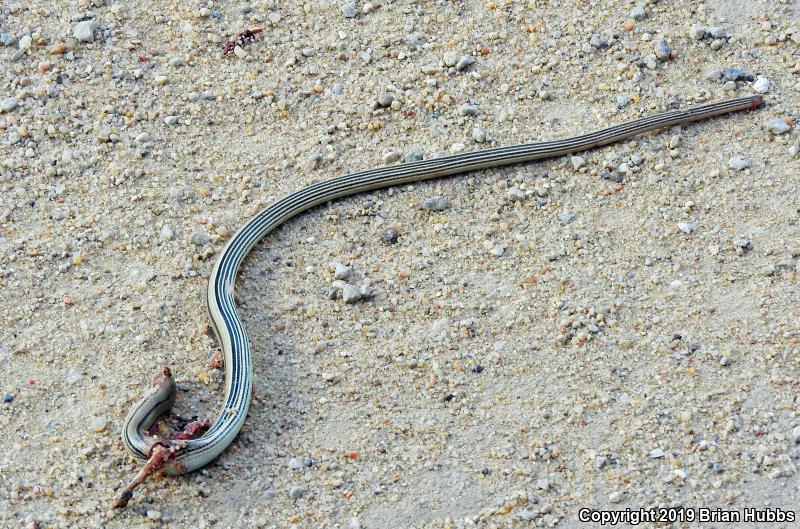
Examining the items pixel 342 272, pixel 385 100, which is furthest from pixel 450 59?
pixel 342 272

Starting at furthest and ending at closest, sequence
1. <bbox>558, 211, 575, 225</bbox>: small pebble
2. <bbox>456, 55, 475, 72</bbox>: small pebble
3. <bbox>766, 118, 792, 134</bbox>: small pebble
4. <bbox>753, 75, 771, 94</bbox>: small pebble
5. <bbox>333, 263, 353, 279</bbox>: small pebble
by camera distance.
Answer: <bbox>456, 55, 475, 72</bbox>: small pebble < <bbox>753, 75, 771, 94</bbox>: small pebble < <bbox>766, 118, 792, 134</bbox>: small pebble < <bbox>558, 211, 575, 225</bbox>: small pebble < <bbox>333, 263, 353, 279</bbox>: small pebble

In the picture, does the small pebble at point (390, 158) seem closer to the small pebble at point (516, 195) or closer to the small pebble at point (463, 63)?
the small pebble at point (516, 195)

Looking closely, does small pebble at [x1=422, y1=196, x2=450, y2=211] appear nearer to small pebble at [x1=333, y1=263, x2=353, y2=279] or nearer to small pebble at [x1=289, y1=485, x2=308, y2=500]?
small pebble at [x1=333, y1=263, x2=353, y2=279]

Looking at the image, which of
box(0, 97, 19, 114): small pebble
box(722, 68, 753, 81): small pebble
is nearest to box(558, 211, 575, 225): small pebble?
box(722, 68, 753, 81): small pebble

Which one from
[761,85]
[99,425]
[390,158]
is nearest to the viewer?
[99,425]

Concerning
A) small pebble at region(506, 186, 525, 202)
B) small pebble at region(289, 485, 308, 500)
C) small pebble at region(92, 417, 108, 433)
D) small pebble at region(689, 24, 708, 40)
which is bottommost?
small pebble at region(289, 485, 308, 500)

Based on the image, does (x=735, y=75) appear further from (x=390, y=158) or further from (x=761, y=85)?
(x=390, y=158)

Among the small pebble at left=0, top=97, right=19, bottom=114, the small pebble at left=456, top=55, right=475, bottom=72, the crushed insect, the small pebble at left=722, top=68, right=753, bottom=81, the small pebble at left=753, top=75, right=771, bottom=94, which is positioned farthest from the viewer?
the crushed insect

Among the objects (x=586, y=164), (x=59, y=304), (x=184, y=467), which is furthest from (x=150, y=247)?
(x=586, y=164)

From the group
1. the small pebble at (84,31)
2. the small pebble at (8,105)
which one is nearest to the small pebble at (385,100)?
the small pebble at (84,31)
